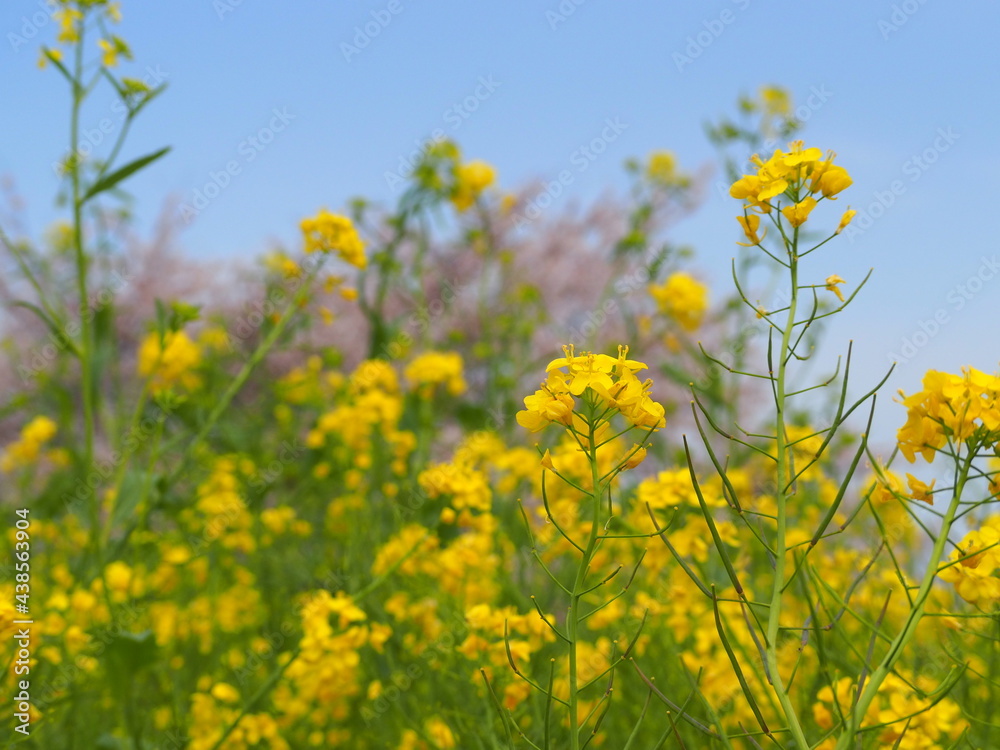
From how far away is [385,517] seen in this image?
2.98 meters

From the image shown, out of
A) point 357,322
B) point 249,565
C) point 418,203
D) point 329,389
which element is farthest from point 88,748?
point 357,322

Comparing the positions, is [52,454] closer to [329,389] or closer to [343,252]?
[329,389]

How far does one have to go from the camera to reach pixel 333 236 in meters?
1.87

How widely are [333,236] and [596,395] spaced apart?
1204 mm

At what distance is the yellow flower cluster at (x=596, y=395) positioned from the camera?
80cm

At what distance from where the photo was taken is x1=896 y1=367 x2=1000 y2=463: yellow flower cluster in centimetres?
83

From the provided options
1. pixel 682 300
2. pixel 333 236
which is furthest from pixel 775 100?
pixel 333 236

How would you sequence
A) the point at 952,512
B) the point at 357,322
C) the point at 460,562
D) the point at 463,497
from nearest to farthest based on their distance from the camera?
the point at 952,512 → the point at 463,497 → the point at 460,562 → the point at 357,322

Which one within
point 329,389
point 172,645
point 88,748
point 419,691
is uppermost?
point 329,389

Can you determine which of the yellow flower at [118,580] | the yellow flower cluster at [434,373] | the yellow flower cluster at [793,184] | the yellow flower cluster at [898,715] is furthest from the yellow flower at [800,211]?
the yellow flower at [118,580]

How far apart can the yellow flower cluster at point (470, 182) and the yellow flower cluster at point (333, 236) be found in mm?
1343

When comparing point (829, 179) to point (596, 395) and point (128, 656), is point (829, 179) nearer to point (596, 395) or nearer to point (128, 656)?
point (596, 395)

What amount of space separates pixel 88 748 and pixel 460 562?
2.93 ft

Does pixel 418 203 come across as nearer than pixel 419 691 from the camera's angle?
No
